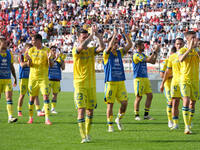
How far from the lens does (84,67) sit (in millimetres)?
8562

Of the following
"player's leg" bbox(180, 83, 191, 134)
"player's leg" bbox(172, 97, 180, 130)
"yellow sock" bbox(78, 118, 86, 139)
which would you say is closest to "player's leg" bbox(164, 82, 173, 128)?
"player's leg" bbox(172, 97, 180, 130)

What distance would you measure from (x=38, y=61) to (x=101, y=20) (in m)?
23.4

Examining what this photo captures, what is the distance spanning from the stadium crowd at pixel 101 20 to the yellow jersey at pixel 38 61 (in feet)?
53.0

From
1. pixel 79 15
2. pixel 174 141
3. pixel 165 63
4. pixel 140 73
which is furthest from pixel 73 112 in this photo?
pixel 79 15

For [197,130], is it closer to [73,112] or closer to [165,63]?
[165,63]

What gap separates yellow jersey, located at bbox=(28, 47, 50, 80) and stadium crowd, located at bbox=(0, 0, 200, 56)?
53.0 feet

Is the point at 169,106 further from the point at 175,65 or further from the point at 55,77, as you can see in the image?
the point at 55,77

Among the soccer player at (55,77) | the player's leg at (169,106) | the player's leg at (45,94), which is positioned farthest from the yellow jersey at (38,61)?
the player's leg at (169,106)

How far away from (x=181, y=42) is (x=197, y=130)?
2.13 metres

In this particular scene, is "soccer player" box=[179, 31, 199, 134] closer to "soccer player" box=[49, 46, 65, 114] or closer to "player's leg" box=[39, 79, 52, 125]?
"player's leg" box=[39, 79, 52, 125]

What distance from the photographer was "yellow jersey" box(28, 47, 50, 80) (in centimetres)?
1127

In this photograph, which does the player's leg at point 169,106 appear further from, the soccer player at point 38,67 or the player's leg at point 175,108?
the soccer player at point 38,67

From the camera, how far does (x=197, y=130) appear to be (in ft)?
33.4

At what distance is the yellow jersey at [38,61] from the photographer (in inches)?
444
